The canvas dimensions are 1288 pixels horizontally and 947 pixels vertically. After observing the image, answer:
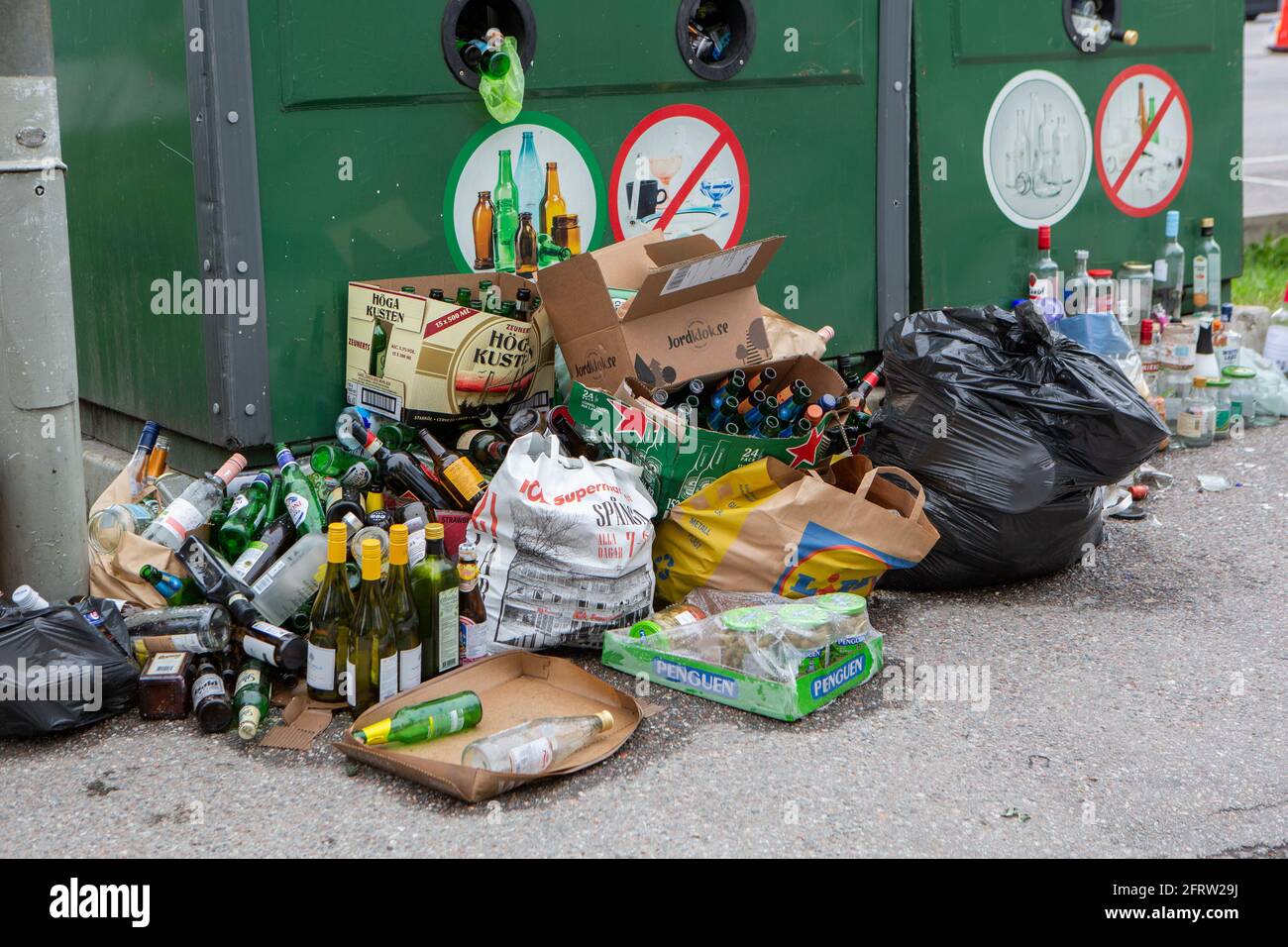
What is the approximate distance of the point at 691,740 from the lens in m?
3.21

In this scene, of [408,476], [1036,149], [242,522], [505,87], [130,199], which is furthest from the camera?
[1036,149]

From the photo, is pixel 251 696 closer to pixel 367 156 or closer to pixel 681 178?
pixel 367 156

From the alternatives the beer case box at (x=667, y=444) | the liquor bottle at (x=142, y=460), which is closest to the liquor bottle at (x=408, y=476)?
the beer case box at (x=667, y=444)

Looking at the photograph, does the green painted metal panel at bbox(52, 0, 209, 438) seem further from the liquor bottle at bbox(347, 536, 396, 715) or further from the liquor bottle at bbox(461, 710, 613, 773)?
the liquor bottle at bbox(461, 710, 613, 773)

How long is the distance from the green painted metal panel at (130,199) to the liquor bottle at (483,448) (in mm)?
767

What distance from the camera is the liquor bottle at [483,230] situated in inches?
170

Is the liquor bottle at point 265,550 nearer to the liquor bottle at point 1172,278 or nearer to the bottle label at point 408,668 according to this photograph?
the bottle label at point 408,668

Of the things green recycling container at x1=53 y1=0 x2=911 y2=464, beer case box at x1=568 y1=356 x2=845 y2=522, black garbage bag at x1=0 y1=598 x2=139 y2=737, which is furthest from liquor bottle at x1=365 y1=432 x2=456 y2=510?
black garbage bag at x1=0 y1=598 x2=139 y2=737

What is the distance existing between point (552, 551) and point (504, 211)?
4.33ft

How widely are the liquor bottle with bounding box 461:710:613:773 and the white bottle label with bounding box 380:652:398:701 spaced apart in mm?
302

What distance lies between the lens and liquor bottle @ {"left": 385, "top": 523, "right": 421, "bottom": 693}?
329 centimetres

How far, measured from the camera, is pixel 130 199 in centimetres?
432

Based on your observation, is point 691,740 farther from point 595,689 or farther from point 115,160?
point 115,160

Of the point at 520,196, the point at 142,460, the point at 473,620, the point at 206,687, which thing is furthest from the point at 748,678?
the point at 142,460
